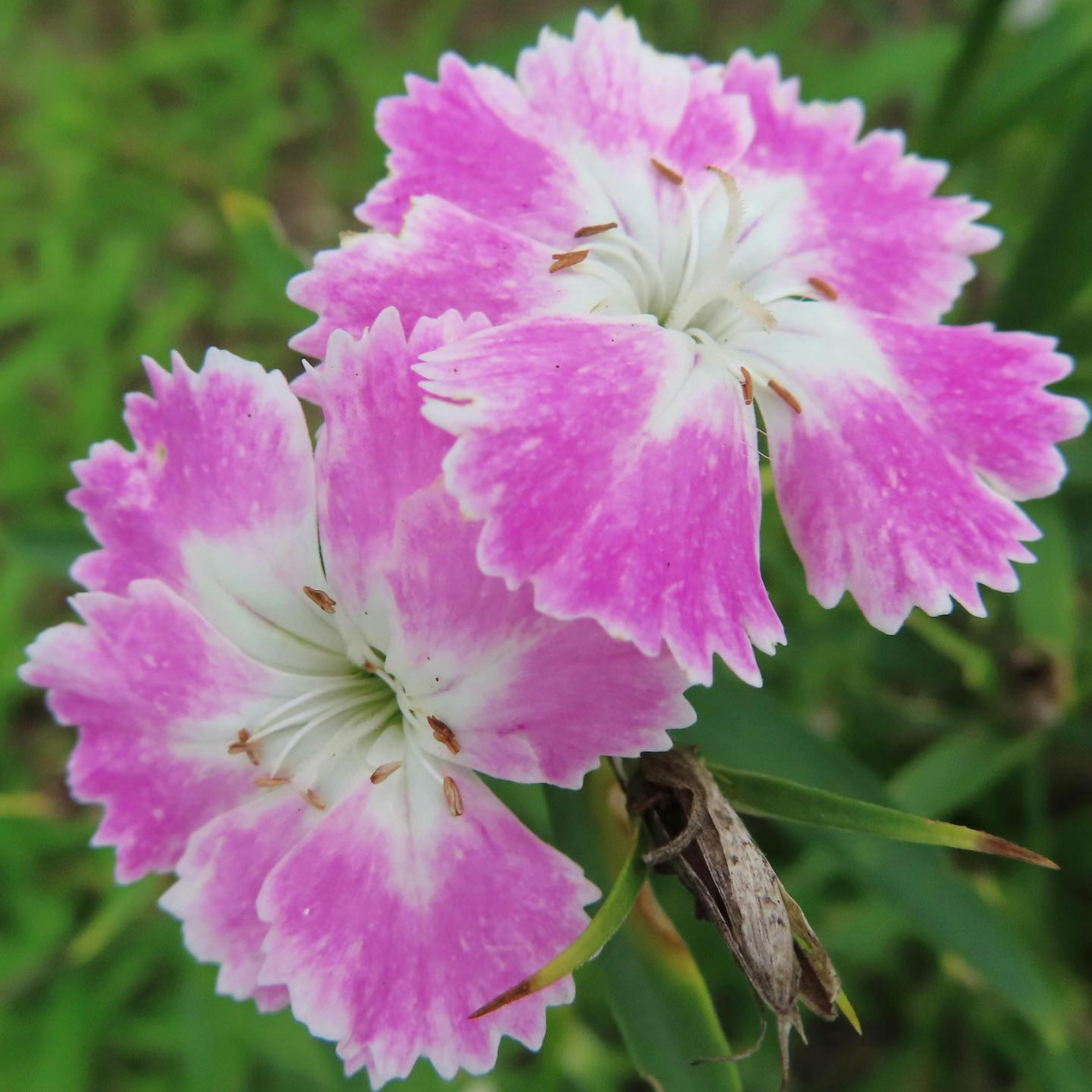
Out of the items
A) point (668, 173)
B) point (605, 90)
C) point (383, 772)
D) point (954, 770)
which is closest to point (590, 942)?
point (383, 772)

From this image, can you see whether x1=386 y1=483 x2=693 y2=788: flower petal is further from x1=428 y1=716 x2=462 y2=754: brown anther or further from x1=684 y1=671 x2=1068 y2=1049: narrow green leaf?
x1=684 y1=671 x2=1068 y2=1049: narrow green leaf

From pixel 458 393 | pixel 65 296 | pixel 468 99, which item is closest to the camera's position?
pixel 458 393

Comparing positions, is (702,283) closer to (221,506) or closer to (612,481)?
(612,481)

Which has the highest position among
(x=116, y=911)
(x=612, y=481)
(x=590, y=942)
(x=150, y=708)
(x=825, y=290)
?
(x=825, y=290)

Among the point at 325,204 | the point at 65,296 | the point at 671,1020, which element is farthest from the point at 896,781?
the point at 325,204

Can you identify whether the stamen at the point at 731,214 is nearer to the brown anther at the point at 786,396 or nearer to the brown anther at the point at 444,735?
the brown anther at the point at 786,396

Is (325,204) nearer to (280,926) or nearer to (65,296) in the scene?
(65,296)
